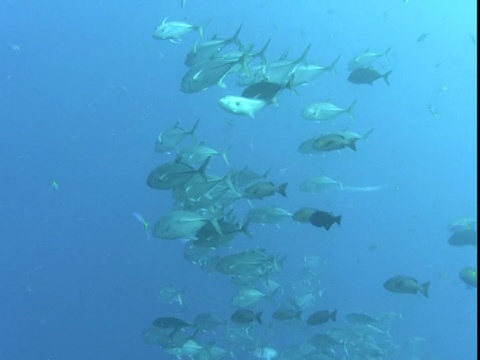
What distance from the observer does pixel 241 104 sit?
5.24 meters

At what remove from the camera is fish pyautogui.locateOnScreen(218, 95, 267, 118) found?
5.23m

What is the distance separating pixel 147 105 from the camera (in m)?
19.4

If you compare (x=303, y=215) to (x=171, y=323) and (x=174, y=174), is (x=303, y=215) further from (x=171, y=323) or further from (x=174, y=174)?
(x=171, y=323)

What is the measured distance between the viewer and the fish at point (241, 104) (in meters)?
5.23

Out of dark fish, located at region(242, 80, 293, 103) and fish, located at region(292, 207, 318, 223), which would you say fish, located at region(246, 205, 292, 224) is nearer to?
fish, located at region(292, 207, 318, 223)

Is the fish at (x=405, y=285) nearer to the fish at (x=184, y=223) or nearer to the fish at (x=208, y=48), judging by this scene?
the fish at (x=184, y=223)

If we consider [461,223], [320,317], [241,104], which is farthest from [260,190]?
[461,223]

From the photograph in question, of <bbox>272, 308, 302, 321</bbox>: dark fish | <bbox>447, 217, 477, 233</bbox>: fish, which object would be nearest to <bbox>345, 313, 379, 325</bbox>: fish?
→ <bbox>272, 308, 302, 321</bbox>: dark fish

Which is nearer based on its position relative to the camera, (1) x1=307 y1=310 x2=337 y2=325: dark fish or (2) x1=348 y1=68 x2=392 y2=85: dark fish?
(1) x1=307 y1=310 x2=337 y2=325: dark fish

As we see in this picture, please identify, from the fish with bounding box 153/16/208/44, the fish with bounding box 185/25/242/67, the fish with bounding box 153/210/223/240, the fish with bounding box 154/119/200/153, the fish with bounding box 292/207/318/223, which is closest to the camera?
the fish with bounding box 153/210/223/240

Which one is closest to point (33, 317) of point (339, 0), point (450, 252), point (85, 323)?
point (85, 323)

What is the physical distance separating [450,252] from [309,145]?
75.5 feet

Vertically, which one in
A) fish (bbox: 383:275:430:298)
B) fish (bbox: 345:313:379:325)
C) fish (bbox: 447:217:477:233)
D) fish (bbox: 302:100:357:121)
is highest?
fish (bbox: 302:100:357:121)

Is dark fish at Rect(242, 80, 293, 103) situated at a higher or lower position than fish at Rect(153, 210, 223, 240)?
higher
